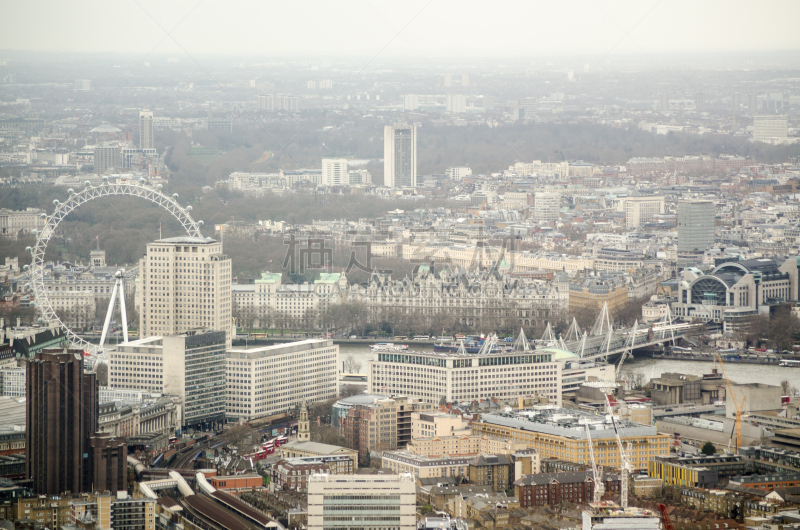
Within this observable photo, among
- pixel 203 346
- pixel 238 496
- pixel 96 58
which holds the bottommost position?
pixel 238 496

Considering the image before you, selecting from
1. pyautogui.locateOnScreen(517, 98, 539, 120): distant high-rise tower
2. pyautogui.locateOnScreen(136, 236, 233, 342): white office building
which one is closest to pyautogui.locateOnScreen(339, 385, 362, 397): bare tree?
pyautogui.locateOnScreen(136, 236, 233, 342): white office building

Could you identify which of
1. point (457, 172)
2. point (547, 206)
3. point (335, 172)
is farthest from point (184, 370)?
point (457, 172)

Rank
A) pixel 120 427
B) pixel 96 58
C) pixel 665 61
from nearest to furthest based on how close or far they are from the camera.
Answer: pixel 120 427 → pixel 96 58 → pixel 665 61

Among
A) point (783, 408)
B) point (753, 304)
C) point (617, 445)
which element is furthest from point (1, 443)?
point (753, 304)

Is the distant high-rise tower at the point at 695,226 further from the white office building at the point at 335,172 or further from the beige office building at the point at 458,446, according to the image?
the beige office building at the point at 458,446

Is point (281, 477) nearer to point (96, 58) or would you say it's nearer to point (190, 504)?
point (190, 504)

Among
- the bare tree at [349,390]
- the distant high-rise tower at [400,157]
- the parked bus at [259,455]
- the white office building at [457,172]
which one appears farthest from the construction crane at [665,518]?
the white office building at [457,172]
